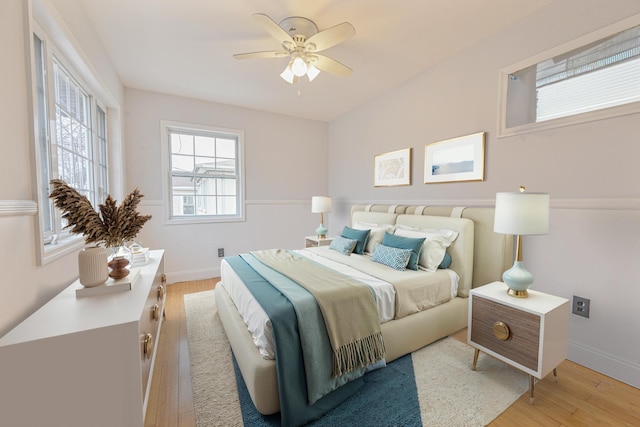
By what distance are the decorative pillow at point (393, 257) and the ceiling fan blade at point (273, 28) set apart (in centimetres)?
204

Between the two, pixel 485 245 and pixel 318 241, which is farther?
pixel 318 241

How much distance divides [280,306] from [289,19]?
88.1 inches

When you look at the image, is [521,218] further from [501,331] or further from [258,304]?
[258,304]

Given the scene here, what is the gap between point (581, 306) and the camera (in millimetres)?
1963

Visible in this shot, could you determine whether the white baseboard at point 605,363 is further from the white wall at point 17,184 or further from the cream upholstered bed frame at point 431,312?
the white wall at point 17,184

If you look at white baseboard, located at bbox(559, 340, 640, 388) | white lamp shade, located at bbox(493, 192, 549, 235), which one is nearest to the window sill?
white lamp shade, located at bbox(493, 192, 549, 235)

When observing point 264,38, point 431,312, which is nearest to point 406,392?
point 431,312

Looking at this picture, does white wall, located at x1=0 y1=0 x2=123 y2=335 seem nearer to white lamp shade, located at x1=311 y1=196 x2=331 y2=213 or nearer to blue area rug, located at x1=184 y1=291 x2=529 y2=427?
blue area rug, located at x1=184 y1=291 x2=529 y2=427

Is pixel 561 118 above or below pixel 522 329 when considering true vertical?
above

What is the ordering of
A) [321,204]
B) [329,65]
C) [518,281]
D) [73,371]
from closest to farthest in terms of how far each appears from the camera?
[73,371]
[518,281]
[329,65]
[321,204]

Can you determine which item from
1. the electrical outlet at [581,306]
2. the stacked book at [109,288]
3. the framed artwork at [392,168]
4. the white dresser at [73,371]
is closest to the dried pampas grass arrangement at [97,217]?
the stacked book at [109,288]

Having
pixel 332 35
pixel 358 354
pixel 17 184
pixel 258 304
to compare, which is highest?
pixel 332 35

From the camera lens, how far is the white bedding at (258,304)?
4.92 feet

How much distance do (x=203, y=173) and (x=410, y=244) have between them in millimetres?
3328
